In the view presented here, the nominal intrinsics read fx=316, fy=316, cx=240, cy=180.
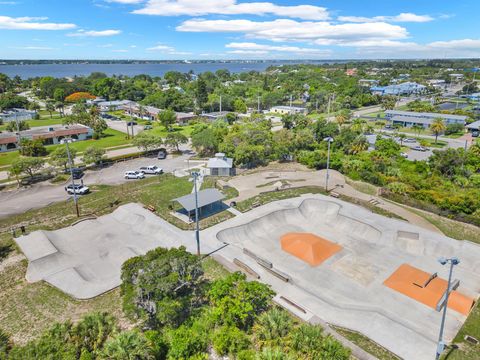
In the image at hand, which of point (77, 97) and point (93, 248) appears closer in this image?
point (93, 248)

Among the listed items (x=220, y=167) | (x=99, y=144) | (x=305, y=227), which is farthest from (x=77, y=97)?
(x=305, y=227)

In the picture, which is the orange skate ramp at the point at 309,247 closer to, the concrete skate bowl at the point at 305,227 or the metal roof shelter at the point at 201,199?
the concrete skate bowl at the point at 305,227

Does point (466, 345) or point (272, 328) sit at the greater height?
point (272, 328)

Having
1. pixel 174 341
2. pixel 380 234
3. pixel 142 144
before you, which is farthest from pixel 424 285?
pixel 142 144

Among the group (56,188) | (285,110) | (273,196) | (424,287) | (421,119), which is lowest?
(424,287)

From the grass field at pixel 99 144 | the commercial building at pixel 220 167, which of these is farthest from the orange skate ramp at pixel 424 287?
the grass field at pixel 99 144

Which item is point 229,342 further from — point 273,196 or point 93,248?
point 273,196

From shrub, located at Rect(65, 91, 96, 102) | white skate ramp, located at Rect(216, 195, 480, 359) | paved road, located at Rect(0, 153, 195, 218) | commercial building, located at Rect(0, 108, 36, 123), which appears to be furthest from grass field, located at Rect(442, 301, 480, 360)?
shrub, located at Rect(65, 91, 96, 102)

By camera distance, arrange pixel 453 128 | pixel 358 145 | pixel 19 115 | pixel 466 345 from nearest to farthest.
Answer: pixel 466 345 < pixel 358 145 < pixel 453 128 < pixel 19 115
